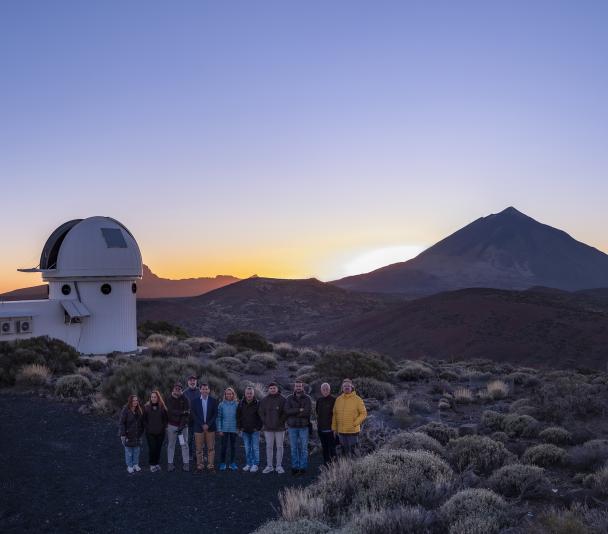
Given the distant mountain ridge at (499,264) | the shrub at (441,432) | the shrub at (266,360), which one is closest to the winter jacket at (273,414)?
the shrub at (441,432)

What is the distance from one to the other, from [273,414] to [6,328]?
15.3m

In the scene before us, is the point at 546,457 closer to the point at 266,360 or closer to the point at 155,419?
the point at 155,419

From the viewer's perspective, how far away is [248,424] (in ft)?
29.2

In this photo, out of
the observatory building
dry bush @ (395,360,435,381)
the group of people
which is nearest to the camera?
the group of people

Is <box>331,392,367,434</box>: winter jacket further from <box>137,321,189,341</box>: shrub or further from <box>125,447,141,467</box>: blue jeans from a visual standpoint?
<box>137,321,189,341</box>: shrub

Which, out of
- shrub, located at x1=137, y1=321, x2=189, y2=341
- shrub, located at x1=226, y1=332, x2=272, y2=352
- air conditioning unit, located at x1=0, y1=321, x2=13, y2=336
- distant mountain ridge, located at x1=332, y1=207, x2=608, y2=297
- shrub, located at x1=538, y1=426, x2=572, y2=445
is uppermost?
distant mountain ridge, located at x1=332, y1=207, x2=608, y2=297

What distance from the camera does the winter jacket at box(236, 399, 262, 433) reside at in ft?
29.2

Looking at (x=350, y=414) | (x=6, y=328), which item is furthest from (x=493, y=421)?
(x=6, y=328)

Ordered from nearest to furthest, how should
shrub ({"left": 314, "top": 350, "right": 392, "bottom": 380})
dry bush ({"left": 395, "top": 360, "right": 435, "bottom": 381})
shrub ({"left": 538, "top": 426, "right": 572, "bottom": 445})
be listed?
shrub ({"left": 538, "top": 426, "right": 572, "bottom": 445})
shrub ({"left": 314, "top": 350, "right": 392, "bottom": 380})
dry bush ({"left": 395, "top": 360, "right": 435, "bottom": 381})

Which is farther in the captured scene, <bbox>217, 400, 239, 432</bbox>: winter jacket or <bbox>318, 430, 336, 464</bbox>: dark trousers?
<bbox>217, 400, 239, 432</bbox>: winter jacket

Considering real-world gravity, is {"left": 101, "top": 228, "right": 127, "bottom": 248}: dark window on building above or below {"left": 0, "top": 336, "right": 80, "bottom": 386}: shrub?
above

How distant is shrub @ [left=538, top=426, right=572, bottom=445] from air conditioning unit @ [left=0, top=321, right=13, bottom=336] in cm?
1759

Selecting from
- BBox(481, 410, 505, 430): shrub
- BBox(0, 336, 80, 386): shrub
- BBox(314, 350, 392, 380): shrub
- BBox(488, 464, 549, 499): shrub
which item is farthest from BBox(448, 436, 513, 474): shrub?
BBox(0, 336, 80, 386): shrub

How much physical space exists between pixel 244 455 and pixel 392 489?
3.86 meters
